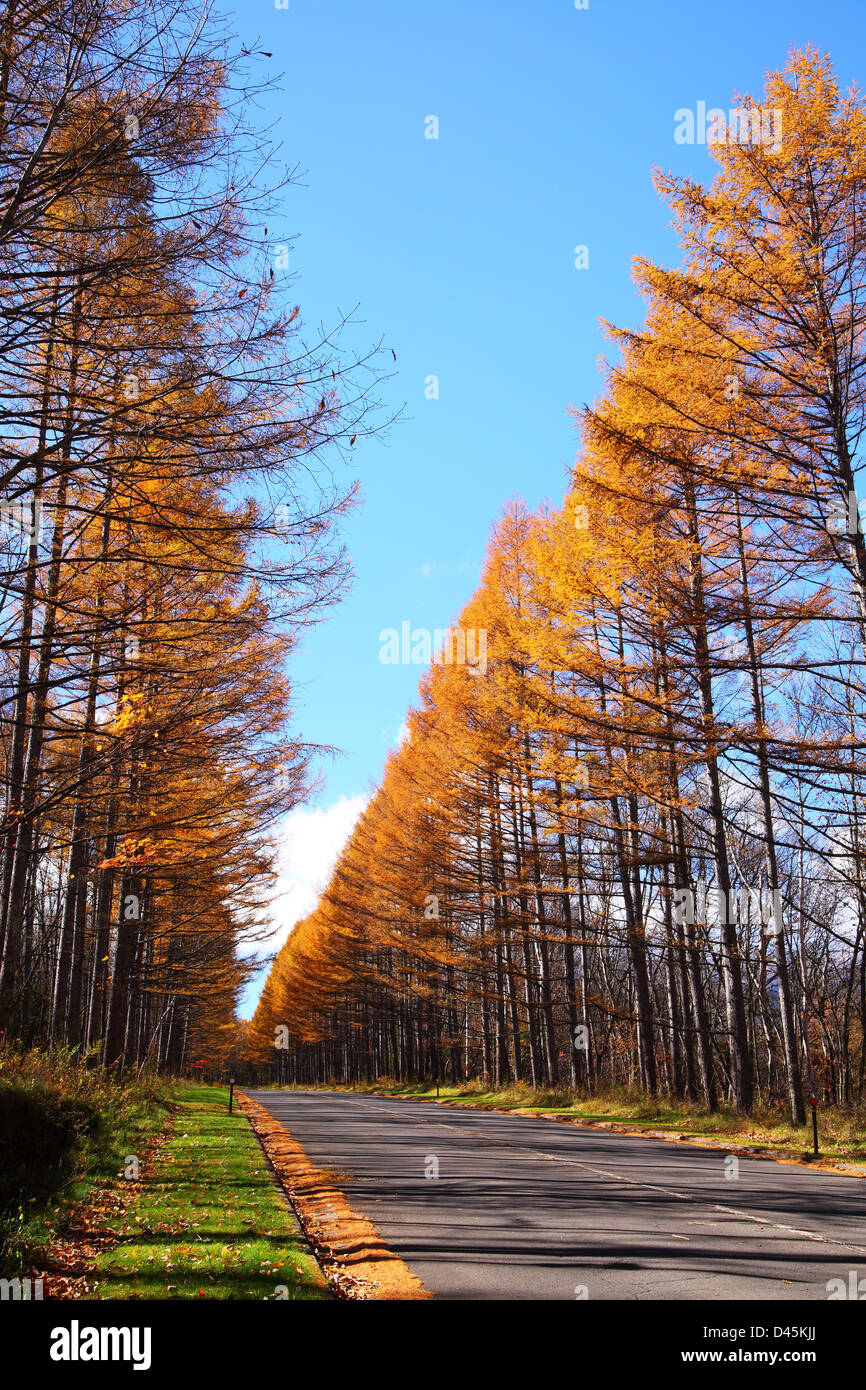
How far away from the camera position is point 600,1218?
730 centimetres

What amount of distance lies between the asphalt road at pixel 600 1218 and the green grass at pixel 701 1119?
46.9 inches

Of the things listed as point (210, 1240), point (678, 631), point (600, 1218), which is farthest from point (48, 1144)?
point (678, 631)

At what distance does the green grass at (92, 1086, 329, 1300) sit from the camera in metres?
4.93

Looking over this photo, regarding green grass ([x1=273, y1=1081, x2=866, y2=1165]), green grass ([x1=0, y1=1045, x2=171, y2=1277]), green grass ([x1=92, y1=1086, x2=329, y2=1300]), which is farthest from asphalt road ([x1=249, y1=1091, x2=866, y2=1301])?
green grass ([x1=0, y1=1045, x2=171, y2=1277])

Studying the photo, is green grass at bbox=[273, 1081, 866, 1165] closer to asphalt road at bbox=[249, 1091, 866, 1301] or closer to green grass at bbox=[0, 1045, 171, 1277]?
asphalt road at bbox=[249, 1091, 866, 1301]

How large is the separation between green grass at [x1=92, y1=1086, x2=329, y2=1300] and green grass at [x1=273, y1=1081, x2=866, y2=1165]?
7135mm

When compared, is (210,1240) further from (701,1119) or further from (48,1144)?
(701,1119)

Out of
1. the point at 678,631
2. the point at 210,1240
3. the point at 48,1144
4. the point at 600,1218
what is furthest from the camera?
the point at 678,631

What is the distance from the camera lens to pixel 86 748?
10.6 metres

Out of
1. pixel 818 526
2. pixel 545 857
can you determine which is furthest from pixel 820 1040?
pixel 818 526

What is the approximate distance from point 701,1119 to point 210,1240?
11.5 m

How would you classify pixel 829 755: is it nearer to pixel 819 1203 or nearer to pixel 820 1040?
pixel 819 1203

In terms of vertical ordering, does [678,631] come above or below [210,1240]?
above
